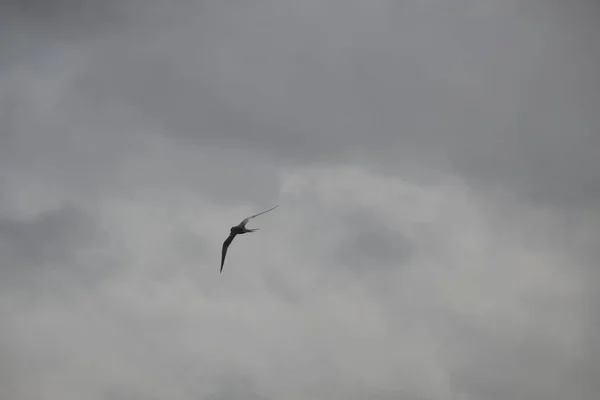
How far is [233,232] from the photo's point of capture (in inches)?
5817
